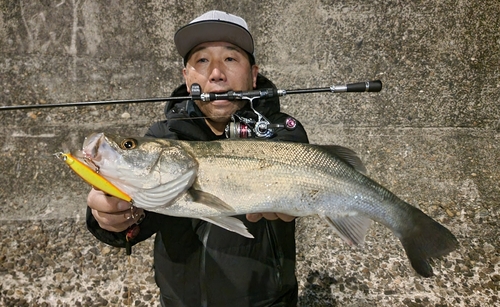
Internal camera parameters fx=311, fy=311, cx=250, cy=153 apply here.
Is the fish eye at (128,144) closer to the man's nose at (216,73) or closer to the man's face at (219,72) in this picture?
the man's face at (219,72)

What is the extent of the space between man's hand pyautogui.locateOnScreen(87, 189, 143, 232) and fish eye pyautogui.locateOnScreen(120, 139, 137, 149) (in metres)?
0.28

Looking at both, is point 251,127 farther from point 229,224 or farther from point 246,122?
point 229,224

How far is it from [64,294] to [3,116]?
2.29m

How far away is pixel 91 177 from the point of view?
1.57m

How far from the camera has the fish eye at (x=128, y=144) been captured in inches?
69.0

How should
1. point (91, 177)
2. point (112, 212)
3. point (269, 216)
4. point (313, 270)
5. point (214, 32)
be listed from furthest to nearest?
point (313, 270) → point (214, 32) → point (269, 216) → point (112, 212) → point (91, 177)

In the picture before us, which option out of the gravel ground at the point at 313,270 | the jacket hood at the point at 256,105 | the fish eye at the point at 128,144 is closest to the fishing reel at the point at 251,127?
the jacket hood at the point at 256,105

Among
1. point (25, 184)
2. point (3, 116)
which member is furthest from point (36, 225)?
point (3, 116)

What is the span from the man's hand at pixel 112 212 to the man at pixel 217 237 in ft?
0.80

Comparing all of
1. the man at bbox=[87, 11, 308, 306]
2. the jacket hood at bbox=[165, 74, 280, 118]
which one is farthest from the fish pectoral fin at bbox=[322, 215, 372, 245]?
the jacket hood at bbox=[165, 74, 280, 118]

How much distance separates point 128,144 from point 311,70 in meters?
2.67

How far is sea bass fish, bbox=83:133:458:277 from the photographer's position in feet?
5.95

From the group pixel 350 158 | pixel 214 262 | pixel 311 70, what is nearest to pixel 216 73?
pixel 350 158

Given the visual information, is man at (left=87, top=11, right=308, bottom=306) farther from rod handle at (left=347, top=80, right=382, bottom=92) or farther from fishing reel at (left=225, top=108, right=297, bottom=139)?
rod handle at (left=347, top=80, right=382, bottom=92)
